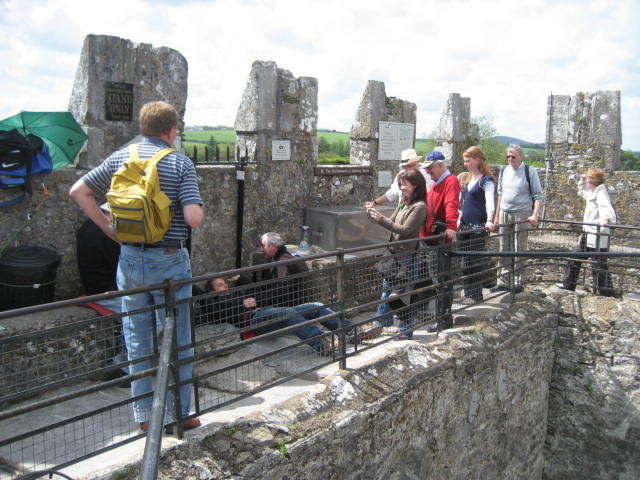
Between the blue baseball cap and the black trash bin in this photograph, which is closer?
the black trash bin

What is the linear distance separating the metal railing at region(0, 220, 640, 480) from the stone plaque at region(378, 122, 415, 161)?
2795 millimetres

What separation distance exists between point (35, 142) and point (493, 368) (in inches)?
187

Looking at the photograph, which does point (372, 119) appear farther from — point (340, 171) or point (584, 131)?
Answer: point (584, 131)

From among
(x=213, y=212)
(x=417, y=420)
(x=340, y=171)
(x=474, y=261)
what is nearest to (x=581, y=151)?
(x=340, y=171)

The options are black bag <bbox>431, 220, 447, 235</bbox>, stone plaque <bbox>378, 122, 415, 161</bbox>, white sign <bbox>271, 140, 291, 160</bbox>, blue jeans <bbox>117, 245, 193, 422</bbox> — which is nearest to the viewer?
blue jeans <bbox>117, 245, 193, 422</bbox>

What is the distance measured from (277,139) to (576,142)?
6.55m

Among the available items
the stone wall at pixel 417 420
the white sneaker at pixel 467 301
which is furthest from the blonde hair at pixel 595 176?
the white sneaker at pixel 467 301

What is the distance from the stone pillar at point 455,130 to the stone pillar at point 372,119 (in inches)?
58.1

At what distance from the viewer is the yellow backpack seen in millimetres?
3111

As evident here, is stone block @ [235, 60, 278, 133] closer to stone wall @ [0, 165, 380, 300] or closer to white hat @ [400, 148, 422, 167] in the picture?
stone wall @ [0, 165, 380, 300]

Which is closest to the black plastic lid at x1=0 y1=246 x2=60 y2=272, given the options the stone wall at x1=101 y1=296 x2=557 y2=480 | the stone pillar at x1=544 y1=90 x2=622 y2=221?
the stone wall at x1=101 y1=296 x2=557 y2=480

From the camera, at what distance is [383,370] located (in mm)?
4457

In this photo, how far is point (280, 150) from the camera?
761 centimetres

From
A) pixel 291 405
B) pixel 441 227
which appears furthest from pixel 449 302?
pixel 291 405
